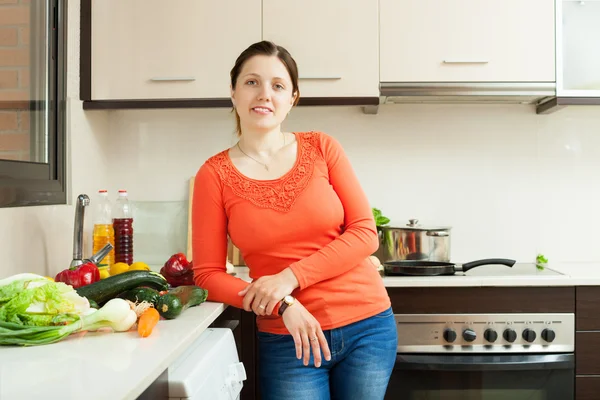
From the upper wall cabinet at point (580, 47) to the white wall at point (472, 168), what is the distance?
0.31 meters

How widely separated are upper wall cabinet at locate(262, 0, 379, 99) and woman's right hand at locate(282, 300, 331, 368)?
43.2 inches

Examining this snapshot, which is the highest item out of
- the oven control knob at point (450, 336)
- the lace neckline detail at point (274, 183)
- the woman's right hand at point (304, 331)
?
the lace neckline detail at point (274, 183)

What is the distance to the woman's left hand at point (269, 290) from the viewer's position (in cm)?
150

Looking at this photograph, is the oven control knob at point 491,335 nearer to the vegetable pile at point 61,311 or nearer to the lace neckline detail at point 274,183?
the lace neckline detail at point 274,183

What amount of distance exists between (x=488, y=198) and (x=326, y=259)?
137 cm

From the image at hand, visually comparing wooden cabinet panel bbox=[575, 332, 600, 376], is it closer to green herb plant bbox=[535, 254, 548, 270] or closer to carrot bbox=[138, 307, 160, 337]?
green herb plant bbox=[535, 254, 548, 270]

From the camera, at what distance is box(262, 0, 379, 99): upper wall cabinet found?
234 cm

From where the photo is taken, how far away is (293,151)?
67.4 inches

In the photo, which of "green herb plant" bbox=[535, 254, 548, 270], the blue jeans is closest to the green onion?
the blue jeans

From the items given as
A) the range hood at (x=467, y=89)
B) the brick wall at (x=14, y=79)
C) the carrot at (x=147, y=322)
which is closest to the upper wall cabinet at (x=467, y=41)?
the range hood at (x=467, y=89)

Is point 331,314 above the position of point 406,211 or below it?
below

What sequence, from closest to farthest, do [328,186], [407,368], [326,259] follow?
[326,259] < [328,186] < [407,368]

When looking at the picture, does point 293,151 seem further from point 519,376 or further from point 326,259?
point 519,376

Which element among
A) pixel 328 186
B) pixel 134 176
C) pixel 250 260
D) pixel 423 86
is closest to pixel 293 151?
pixel 328 186
